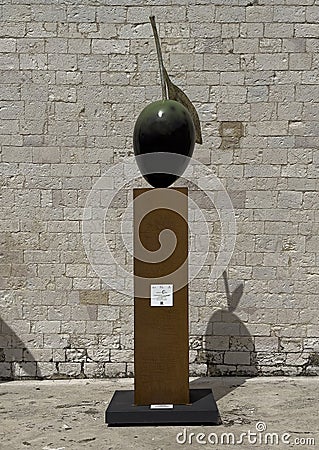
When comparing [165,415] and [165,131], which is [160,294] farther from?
[165,131]

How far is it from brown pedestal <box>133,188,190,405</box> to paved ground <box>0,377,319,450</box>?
295 millimetres

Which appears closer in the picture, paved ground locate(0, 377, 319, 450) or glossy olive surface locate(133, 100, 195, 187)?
paved ground locate(0, 377, 319, 450)

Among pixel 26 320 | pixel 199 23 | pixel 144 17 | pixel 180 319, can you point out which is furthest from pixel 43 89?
pixel 180 319

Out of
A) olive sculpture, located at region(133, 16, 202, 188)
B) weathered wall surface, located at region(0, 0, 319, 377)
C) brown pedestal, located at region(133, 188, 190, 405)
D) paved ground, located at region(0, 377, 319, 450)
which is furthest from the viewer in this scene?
weathered wall surface, located at region(0, 0, 319, 377)

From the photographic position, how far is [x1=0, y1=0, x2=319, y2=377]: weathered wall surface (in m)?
5.76

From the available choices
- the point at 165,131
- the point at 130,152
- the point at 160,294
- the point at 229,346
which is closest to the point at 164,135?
the point at 165,131

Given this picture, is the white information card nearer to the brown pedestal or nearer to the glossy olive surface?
the brown pedestal

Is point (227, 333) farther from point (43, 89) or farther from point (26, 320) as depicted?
point (43, 89)

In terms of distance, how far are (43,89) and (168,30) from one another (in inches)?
41.8

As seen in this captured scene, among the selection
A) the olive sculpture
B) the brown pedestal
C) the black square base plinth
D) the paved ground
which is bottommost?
the paved ground

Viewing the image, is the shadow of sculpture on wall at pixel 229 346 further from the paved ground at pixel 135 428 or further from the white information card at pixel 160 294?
the white information card at pixel 160 294

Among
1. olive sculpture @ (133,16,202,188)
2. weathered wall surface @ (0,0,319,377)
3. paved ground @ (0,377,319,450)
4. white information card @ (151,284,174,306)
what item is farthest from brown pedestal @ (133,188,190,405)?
weathered wall surface @ (0,0,319,377)

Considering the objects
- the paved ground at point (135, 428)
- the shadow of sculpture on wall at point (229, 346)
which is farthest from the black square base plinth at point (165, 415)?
the shadow of sculpture on wall at point (229, 346)

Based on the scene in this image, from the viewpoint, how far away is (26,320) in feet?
19.2
